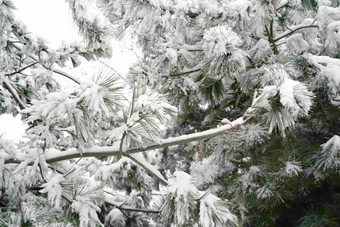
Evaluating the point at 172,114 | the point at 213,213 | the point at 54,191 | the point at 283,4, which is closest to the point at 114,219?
the point at 54,191

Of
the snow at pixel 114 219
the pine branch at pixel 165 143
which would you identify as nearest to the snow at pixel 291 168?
the snow at pixel 114 219

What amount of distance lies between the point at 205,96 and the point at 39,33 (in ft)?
6.62

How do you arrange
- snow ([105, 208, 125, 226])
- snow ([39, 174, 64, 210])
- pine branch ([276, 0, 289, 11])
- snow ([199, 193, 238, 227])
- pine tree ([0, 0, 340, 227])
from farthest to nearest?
snow ([105, 208, 125, 226]), pine branch ([276, 0, 289, 11]), snow ([39, 174, 64, 210]), snow ([199, 193, 238, 227]), pine tree ([0, 0, 340, 227])

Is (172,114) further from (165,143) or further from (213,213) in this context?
(213,213)

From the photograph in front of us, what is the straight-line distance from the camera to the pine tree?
4.58 ft

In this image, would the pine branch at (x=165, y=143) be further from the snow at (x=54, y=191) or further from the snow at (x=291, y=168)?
the snow at (x=291, y=168)

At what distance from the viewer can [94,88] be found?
1.26 meters

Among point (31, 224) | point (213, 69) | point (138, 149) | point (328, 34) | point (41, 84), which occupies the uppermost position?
point (328, 34)

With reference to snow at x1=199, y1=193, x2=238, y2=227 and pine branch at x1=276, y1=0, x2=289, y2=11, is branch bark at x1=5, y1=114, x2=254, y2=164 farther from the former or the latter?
pine branch at x1=276, y1=0, x2=289, y2=11

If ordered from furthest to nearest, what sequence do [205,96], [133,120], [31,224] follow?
[205,96]
[133,120]
[31,224]

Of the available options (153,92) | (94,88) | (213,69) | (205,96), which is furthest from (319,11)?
(94,88)

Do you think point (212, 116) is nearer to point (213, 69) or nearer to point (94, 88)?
point (213, 69)

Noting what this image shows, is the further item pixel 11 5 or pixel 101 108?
pixel 11 5

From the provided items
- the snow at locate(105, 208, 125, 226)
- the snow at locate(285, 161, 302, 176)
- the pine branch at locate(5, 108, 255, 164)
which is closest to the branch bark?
the pine branch at locate(5, 108, 255, 164)
